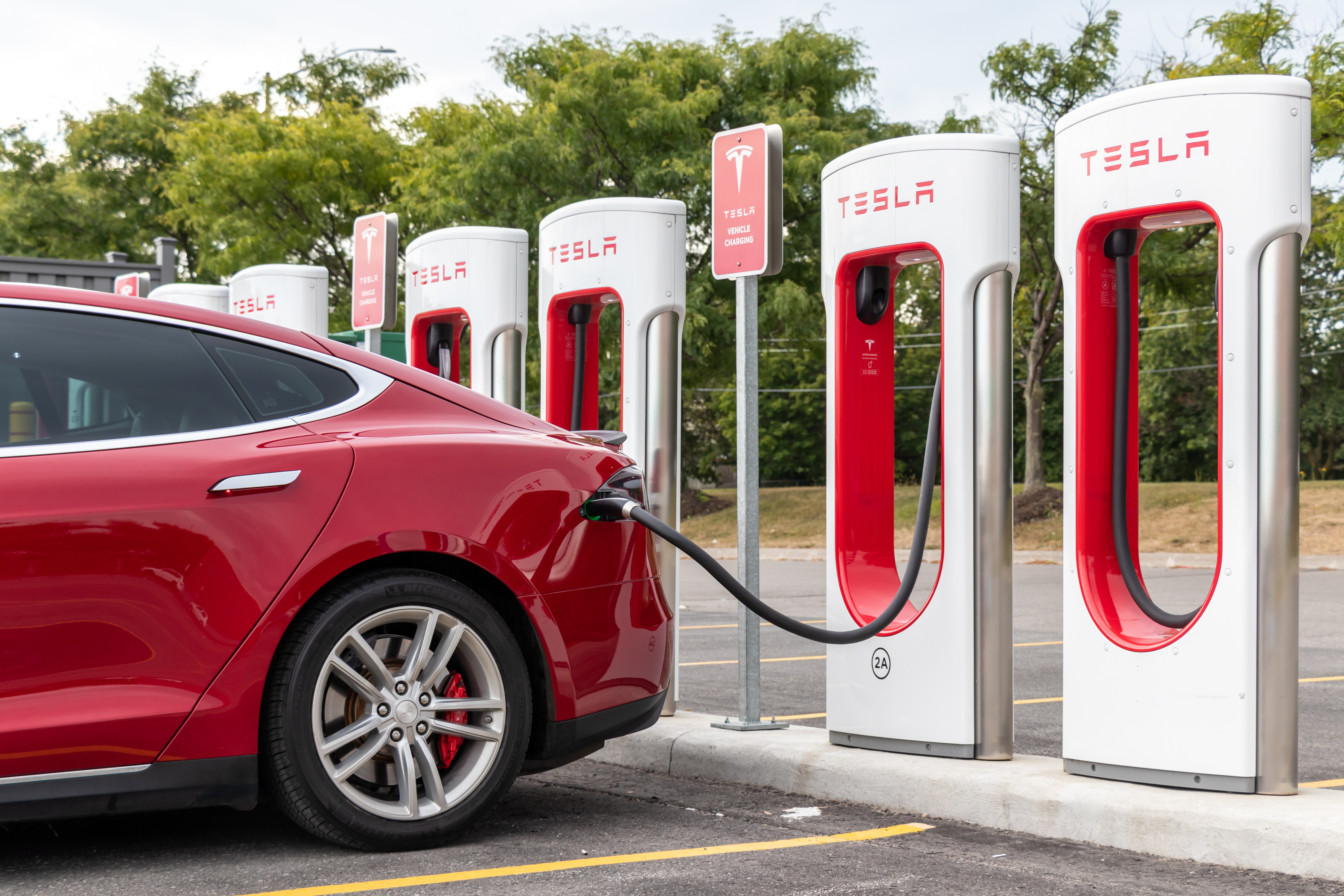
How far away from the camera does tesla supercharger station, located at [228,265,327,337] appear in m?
9.78

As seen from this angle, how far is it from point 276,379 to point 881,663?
96.3 inches

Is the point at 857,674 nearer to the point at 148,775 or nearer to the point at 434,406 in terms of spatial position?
the point at 434,406

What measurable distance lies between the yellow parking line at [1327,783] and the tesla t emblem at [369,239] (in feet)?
18.6

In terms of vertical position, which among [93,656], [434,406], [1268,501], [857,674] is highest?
[434,406]

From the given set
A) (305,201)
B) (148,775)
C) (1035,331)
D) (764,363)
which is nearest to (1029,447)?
(1035,331)

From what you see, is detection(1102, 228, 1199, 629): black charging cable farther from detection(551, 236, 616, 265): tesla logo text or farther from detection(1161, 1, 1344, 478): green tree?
detection(1161, 1, 1344, 478): green tree

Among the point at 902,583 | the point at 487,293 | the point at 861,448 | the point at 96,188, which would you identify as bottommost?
the point at 902,583

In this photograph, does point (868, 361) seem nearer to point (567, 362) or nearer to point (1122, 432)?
point (1122, 432)

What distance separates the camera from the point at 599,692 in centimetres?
405

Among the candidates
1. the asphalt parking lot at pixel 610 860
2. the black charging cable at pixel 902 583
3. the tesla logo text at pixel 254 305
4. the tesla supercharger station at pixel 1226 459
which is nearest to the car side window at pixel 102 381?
the asphalt parking lot at pixel 610 860

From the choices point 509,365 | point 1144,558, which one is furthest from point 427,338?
point 1144,558

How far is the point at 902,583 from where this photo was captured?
512 centimetres

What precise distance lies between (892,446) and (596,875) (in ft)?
7.89

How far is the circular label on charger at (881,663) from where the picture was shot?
4.93m
